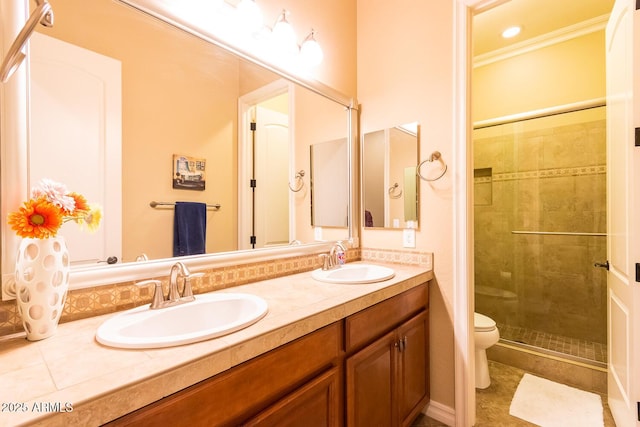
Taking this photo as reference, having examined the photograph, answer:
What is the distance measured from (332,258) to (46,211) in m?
1.29

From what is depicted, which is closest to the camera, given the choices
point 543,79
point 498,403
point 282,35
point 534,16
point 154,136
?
point 154,136

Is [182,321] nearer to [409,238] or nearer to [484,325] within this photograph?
[409,238]

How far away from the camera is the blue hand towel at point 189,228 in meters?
1.18

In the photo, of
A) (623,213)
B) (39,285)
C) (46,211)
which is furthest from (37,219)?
(623,213)

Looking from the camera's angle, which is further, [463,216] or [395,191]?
[395,191]

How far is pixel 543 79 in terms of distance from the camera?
2.54 meters

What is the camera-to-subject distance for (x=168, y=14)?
112cm

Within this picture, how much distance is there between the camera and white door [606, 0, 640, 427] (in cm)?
127

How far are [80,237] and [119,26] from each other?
75 centimetres

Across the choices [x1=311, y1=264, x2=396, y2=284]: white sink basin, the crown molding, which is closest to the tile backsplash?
[x1=311, y1=264, x2=396, y2=284]: white sink basin

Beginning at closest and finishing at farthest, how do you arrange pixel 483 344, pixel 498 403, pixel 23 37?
pixel 23 37
pixel 498 403
pixel 483 344

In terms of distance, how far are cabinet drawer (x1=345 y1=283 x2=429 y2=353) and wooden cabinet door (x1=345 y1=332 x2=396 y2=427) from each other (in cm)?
4

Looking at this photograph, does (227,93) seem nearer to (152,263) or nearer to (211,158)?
(211,158)

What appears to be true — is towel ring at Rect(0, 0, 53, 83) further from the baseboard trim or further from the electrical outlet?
the baseboard trim
